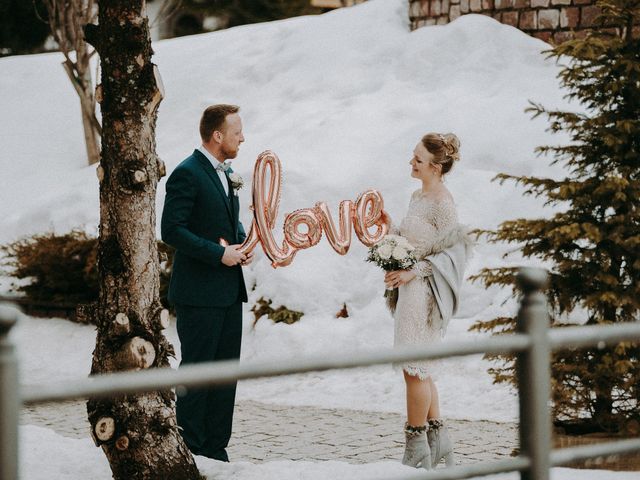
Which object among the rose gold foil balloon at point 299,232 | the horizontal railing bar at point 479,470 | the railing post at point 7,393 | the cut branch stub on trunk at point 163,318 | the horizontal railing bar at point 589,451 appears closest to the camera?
the railing post at point 7,393

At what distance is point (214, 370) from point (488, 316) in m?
8.24

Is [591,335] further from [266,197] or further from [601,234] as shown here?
[266,197]

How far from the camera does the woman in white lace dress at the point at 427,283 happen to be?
20.0ft

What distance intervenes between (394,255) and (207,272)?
1.10 meters

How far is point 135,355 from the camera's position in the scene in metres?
5.31

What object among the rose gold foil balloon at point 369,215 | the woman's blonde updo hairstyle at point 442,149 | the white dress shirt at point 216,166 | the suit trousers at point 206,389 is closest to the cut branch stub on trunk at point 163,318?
the suit trousers at point 206,389

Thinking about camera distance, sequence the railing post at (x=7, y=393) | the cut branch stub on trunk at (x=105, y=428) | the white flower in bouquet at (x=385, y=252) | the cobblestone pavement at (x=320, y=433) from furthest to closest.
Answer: the cobblestone pavement at (x=320, y=433), the white flower in bouquet at (x=385, y=252), the cut branch stub on trunk at (x=105, y=428), the railing post at (x=7, y=393)

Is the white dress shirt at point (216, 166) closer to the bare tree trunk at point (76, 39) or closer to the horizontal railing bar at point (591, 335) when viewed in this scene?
the horizontal railing bar at point (591, 335)

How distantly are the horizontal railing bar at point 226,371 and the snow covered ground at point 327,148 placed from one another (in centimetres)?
285

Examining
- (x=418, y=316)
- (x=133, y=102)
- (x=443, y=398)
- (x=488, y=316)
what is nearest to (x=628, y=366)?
(x=418, y=316)

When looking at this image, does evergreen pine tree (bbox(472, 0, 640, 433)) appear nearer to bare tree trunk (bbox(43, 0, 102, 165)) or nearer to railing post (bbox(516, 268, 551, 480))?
railing post (bbox(516, 268, 551, 480))

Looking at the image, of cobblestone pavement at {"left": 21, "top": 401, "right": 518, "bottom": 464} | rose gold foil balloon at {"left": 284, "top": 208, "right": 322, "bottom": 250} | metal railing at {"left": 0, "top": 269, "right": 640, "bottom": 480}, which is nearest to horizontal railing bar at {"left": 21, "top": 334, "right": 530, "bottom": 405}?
metal railing at {"left": 0, "top": 269, "right": 640, "bottom": 480}

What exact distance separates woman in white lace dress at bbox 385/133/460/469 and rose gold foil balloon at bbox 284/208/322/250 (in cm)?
194

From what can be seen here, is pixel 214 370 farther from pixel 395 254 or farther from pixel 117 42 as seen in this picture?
pixel 395 254
